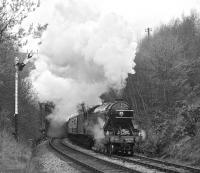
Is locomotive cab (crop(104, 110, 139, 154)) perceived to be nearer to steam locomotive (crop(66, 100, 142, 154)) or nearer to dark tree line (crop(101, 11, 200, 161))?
steam locomotive (crop(66, 100, 142, 154))

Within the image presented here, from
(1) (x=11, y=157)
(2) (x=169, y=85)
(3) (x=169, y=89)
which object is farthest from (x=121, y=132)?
(3) (x=169, y=89)

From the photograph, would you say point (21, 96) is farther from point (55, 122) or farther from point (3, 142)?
point (3, 142)

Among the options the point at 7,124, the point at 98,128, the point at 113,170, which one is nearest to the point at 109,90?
the point at 98,128

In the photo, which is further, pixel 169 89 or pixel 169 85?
pixel 169 89

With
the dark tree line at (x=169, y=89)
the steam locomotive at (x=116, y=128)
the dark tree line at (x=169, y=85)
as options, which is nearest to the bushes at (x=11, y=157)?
the steam locomotive at (x=116, y=128)

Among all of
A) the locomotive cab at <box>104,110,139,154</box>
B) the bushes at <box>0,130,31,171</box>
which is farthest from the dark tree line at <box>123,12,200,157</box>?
the bushes at <box>0,130,31,171</box>

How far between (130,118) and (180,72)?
20.6 meters

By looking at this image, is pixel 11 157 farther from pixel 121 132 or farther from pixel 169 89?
pixel 169 89

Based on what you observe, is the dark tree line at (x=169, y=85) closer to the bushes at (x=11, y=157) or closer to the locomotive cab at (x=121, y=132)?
the locomotive cab at (x=121, y=132)

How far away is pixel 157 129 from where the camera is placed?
26203 mm

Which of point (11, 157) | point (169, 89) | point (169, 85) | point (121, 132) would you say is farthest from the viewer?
point (169, 89)

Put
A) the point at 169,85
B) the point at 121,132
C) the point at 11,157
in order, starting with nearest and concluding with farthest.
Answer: the point at 11,157
the point at 121,132
the point at 169,85

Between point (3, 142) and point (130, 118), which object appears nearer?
point (3, 142)

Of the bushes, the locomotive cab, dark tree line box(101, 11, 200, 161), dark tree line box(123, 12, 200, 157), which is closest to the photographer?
the bushes
